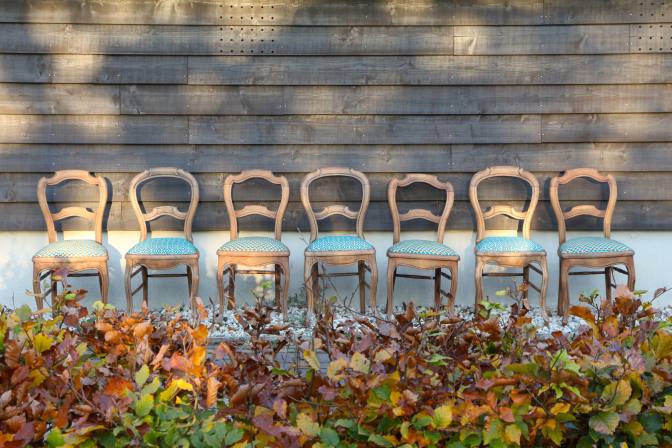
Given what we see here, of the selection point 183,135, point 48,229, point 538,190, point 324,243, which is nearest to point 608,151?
point 538,190

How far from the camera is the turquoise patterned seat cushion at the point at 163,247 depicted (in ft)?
12.1

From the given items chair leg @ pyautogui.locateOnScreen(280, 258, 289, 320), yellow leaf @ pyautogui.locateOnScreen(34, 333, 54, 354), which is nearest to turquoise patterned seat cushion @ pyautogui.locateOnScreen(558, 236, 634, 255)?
chair leg @ pyautogui.locateOnScreen(280, 258, 289, 320)

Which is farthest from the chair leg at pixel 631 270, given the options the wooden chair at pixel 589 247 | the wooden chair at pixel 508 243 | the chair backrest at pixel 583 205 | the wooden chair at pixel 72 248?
the wooden chair at pixel 72 248

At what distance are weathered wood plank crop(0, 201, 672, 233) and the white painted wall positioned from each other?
0.15ft

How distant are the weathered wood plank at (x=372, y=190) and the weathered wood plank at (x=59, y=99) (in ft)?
1.23

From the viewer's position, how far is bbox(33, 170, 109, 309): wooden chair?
3.65 metres

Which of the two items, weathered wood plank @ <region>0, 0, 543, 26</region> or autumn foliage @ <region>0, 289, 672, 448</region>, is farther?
weathered wood plank @ <region>0, 0, 543, 26</region>

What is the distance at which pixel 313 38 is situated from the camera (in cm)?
414

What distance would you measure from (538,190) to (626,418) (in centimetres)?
318

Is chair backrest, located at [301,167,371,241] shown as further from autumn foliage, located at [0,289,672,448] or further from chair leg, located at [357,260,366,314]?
autumn foliage, located at [0,289,672,448]

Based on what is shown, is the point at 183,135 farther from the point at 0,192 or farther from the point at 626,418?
the point at 626,418

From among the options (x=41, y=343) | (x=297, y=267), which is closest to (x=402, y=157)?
(x=297, y=267)

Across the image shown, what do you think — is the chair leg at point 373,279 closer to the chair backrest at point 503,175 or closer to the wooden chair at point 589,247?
the chair backrest at point 503,175

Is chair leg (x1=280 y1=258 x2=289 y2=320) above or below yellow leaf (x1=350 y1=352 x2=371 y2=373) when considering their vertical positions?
below
